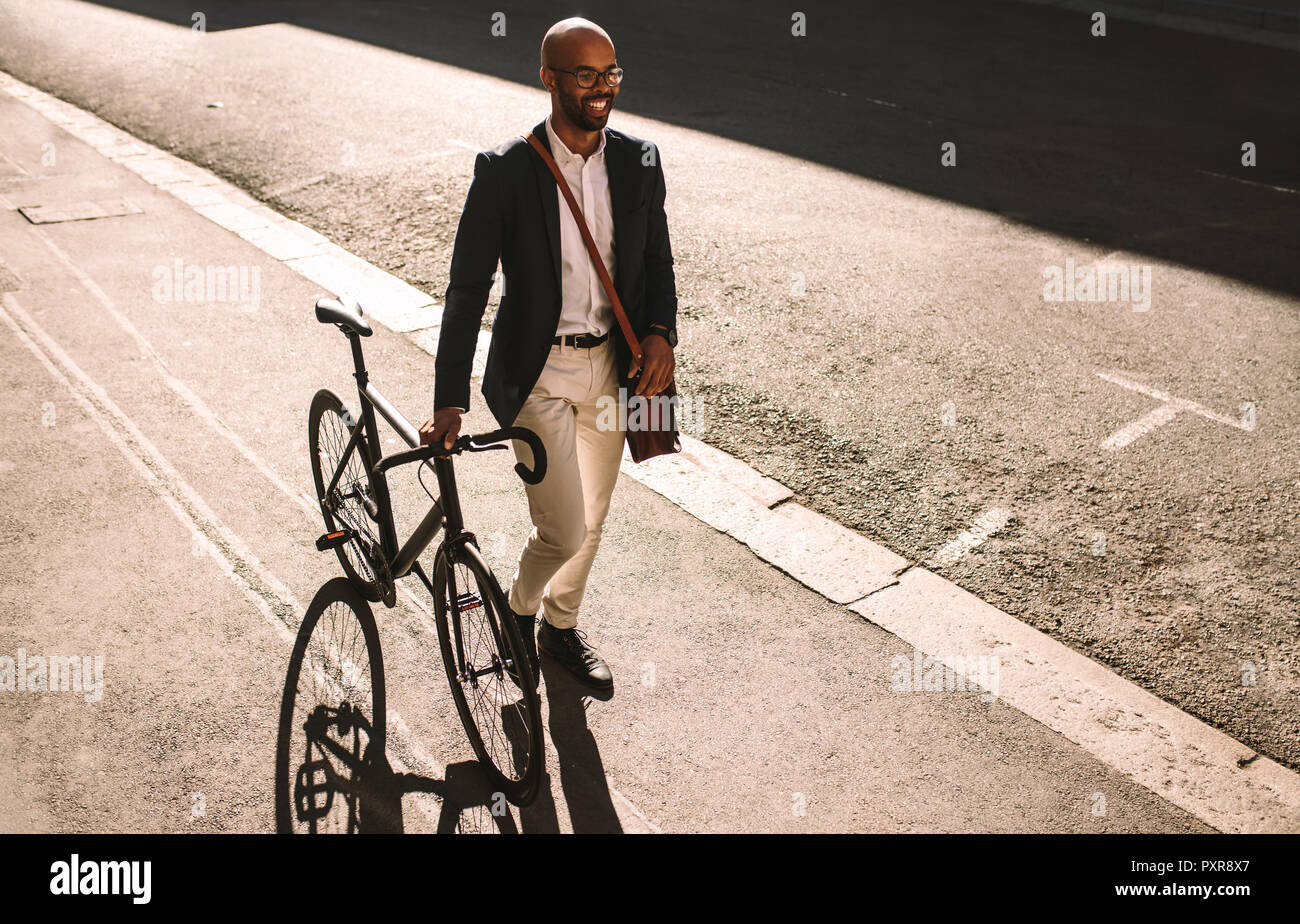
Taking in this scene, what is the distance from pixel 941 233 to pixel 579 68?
6.14m

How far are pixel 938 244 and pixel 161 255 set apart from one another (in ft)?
19.8

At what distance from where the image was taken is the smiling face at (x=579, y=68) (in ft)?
11.2

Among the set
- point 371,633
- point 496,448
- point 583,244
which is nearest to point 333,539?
point 371,633

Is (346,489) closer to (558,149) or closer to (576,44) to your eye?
(558,149)

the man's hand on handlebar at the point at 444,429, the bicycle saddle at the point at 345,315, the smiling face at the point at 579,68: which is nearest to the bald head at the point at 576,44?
the smiling face at the point at 579,68

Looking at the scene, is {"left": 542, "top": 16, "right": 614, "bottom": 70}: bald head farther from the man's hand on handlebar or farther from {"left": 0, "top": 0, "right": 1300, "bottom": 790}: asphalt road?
{"left": 0, "top": 0, "right": 1300, "bottom": 790}: asphalt road

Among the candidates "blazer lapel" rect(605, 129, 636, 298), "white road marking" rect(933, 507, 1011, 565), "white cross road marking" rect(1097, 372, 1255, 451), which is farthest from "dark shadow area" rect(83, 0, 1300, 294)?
"blazer lapel" rect(605, 129, 636, 298)

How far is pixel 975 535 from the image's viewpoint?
5.37 meters

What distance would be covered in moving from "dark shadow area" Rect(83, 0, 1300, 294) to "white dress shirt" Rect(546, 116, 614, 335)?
242 inches

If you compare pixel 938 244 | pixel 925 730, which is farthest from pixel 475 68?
pixel 925 730

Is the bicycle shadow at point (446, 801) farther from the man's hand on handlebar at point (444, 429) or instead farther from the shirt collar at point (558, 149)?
the shirt collar at point (558, 149)

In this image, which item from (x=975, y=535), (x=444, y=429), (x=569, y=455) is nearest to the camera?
(x=444, y=429)

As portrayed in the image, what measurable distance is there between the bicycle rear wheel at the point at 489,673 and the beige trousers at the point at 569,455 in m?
0.35

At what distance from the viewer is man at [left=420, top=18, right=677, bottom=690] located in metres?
3.56
